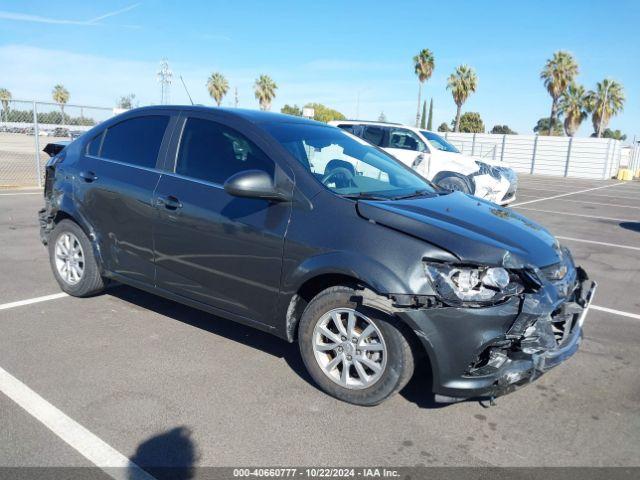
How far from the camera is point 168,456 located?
2.72 metres

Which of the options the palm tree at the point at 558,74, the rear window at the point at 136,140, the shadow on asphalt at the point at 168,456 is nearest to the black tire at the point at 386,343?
the shadow on asphalt at the point at 168,456

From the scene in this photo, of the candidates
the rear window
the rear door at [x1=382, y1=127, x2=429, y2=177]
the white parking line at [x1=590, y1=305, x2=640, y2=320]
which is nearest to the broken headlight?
the rear window

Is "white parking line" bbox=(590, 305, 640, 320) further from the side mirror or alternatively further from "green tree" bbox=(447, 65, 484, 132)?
"green tree" bbox=(447, 65, 484, 132)

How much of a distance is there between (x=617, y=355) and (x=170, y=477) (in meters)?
3.51

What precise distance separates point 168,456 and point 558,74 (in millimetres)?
48745

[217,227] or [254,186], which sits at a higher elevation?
[254,186]

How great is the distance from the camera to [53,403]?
3.17 meters

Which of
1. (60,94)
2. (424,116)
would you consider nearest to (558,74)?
(424,116)

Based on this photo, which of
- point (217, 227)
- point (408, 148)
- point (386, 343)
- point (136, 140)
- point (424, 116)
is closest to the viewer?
point (386, 343)

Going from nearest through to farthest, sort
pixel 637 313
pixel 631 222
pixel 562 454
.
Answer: pixel 562 454
pixel 637 313
pixel 631 222

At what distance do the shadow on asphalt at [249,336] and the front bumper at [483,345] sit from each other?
37cm

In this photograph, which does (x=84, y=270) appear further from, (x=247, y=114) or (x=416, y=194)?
(x=416, y=194)

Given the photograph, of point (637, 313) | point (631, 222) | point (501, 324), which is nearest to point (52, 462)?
point (501, 324)

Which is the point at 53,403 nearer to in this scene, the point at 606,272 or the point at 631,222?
the point at 606,272
